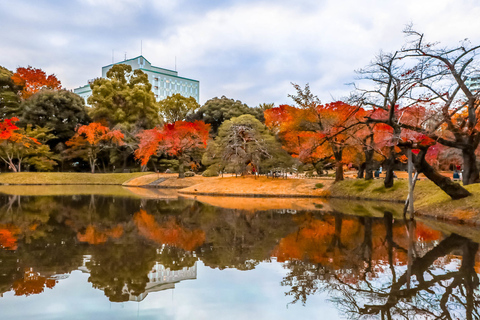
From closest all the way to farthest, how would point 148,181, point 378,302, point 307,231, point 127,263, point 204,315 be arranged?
point 204,315
point 378,302
point 127,263
point 307,231
point 148,181

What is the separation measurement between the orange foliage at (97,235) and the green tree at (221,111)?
28.5 m

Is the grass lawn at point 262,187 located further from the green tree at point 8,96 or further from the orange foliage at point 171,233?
the green tree at point 8,96

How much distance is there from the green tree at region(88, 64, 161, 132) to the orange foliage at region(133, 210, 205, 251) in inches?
1142

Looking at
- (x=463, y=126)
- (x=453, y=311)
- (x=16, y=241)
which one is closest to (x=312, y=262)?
(x=453, y=311)

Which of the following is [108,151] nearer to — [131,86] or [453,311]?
[131,86]

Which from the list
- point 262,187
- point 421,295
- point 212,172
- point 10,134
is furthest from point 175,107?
point 421,295

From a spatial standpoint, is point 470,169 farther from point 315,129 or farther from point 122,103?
point 122,103

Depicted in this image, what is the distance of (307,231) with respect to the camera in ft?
30.0

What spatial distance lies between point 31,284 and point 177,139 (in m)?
25.7

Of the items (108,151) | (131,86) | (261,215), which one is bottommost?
(261,215)

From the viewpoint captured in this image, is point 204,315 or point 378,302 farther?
point 378,302

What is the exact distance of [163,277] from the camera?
Result: 530 centimetres

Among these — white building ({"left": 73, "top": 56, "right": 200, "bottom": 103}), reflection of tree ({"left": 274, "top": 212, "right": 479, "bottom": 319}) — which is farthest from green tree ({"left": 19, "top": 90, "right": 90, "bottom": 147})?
white building ({"left": 73, "top": 56, "right": 200, "bottom": 103})

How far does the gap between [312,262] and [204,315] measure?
272 cm
